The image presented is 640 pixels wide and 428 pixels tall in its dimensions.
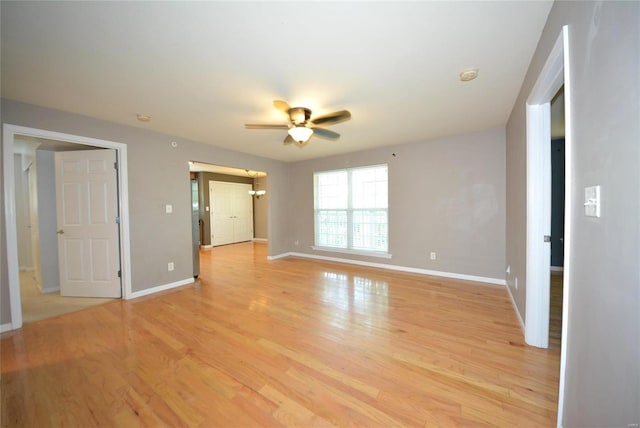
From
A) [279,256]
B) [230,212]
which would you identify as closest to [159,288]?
[279,256]

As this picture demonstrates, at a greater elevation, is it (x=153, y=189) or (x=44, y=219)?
(x=153, y=189)

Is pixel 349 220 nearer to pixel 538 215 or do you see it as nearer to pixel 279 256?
pixel 279 256

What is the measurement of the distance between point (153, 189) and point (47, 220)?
190cm

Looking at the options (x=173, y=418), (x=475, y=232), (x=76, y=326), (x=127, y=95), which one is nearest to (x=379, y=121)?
(x=475, y=232)

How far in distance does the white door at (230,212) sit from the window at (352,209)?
397 cm

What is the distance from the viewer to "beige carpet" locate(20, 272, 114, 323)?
2.88m

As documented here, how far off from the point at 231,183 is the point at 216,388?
7.59m

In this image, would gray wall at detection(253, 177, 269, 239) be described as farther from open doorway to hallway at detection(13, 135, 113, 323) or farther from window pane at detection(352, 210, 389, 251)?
open doorway to hallway at detection(13, 135, 113, 323)

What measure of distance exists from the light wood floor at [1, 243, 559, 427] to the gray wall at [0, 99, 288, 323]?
615 millimetres

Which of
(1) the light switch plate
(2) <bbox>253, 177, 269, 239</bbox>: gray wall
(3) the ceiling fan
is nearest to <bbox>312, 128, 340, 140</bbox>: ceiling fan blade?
(3) the ceiling fan

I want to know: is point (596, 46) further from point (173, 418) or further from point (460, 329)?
point (173, 418)

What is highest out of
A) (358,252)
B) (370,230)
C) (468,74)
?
(468,74)

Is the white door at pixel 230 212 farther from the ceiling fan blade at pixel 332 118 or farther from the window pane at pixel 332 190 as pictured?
the ceiling fan blade at pixel 332 118

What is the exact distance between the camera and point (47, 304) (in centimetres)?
320
